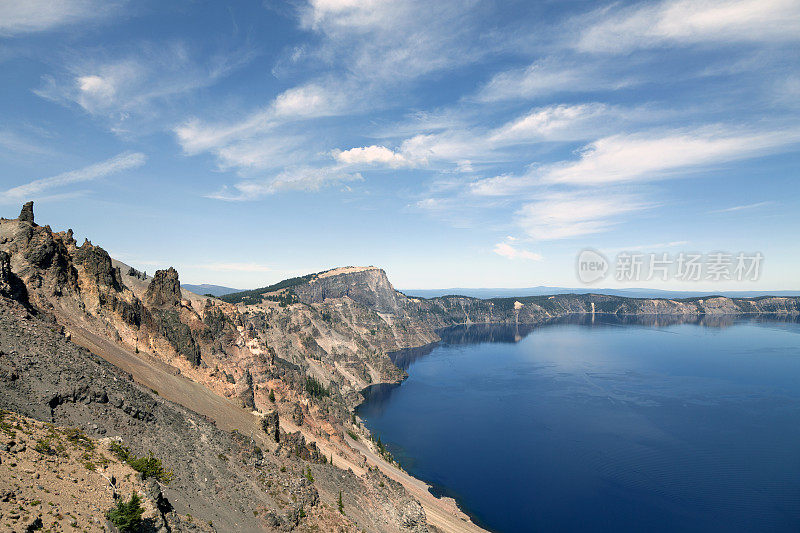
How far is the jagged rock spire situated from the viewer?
2704 inches

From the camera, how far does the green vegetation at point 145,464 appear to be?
33438mm

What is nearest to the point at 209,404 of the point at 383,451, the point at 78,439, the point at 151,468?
the point at 151,468

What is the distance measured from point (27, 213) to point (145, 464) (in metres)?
62.8

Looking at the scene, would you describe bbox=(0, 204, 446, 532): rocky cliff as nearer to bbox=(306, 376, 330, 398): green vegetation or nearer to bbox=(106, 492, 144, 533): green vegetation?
bbox=(106, 492, 144, 533): green vegetation

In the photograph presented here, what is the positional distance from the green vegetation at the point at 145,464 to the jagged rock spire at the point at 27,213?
187 ft

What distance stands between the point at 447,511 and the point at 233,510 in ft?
195

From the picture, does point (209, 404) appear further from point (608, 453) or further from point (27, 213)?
point (608, 453)

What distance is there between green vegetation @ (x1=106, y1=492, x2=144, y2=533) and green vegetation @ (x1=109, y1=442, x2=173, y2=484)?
772 cm

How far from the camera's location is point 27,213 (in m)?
69.4

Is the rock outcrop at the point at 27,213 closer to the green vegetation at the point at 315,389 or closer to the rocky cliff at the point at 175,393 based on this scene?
the rocky cliff at the point at 175,393

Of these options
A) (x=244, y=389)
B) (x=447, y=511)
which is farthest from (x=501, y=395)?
(x=244, y=389)

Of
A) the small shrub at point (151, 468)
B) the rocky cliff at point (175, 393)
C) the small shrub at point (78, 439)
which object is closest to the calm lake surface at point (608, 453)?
the rocky cliff at point (175, 393)

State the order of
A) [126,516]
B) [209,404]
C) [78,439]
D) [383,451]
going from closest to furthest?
[126,516]
[78,439]
[209,404]
[383,451]

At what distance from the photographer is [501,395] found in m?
A: 185
